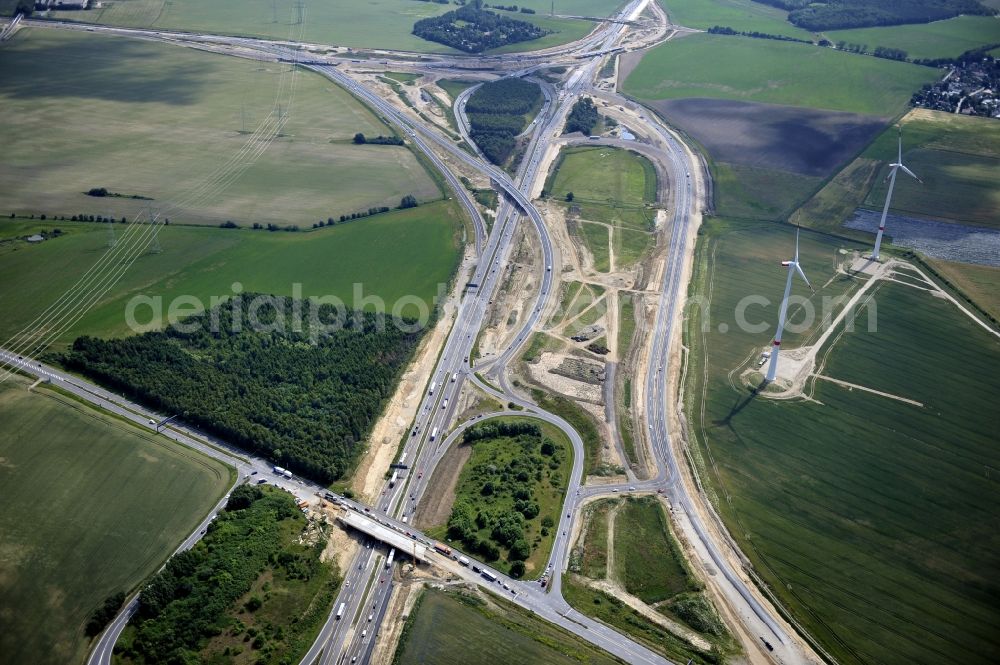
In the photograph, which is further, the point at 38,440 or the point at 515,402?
the point at 515,402

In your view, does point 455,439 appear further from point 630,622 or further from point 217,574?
point 630,622

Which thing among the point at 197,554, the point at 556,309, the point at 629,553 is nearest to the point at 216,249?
the point at 556,309

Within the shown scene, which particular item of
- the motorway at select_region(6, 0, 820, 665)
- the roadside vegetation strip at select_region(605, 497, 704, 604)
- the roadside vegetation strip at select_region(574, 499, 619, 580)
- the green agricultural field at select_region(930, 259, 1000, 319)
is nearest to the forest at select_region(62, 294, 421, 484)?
the motorway at select_region(6, 0, 820, 665)

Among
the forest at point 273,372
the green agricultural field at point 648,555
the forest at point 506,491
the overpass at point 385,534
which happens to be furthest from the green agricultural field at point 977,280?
the overpass at point 385,534

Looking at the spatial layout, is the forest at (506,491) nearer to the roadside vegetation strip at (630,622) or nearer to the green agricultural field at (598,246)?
the roadside vegetation strip at (630,622)

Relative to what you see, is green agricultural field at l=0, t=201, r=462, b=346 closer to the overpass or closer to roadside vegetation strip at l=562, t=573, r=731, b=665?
the overpass

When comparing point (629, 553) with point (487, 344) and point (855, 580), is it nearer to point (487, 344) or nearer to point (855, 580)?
point (855, 580)
